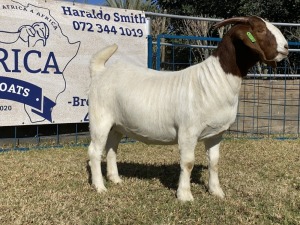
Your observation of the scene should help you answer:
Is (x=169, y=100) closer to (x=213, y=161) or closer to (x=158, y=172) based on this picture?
(x=213, y=161)

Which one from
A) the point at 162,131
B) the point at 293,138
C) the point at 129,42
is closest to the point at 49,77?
the point at 129,42

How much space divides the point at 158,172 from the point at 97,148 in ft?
4.20

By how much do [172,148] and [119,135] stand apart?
2387mm

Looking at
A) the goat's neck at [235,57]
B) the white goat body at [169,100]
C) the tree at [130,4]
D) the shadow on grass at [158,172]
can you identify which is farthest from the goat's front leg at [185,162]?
the tree at [130,4]

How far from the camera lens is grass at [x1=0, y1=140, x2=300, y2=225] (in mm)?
3764

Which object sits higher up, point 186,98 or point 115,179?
point 186,98

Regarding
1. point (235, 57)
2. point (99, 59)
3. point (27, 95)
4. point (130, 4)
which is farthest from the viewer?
point (130, 4)

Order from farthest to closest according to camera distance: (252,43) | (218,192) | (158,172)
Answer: (158,172)
(218,192)
(252,43)

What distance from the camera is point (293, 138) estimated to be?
8.33m

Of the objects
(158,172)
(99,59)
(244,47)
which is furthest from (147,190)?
(244,47)

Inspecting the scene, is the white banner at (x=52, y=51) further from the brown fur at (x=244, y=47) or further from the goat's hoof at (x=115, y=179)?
the brown fur at (x=244, y=47)

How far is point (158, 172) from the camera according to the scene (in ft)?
18.1

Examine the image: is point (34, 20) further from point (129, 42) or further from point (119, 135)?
point (119, 135)

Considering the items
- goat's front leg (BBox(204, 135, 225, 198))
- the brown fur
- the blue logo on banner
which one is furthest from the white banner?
the brown fur
